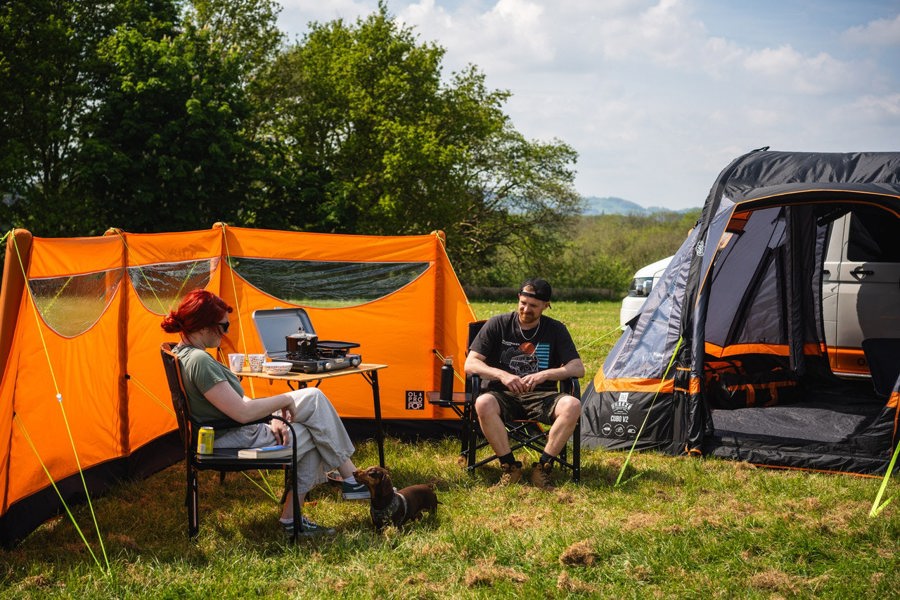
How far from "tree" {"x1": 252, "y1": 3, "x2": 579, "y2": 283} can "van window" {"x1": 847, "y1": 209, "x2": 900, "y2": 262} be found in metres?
18.8

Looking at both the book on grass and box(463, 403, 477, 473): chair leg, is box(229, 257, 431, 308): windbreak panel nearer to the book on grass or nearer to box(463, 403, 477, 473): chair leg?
box(463, 403, 477, 473): chair leg

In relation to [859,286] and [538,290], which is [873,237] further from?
[538,290]

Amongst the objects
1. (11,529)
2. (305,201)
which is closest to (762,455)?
(11,529)

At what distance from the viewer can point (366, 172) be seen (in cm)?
2761

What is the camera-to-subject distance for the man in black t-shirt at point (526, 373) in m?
5.15

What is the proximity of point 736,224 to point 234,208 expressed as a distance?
1886cm

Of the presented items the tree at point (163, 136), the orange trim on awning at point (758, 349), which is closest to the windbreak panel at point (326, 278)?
the orange trim on awning at point (758, 349)

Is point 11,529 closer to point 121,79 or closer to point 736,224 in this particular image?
point 736,224

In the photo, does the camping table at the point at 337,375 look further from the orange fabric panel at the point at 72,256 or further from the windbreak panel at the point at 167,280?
the orange fabric panel at the point at 72,256

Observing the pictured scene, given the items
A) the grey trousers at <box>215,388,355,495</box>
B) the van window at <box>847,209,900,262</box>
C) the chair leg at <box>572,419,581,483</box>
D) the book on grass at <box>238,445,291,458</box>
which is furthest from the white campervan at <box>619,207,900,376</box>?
the book on grass at <box>238,445,291,458</box>

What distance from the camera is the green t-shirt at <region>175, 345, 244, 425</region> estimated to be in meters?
4.03

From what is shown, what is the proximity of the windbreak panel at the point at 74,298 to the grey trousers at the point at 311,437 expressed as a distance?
1045mm

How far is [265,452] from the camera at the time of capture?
4059 mm

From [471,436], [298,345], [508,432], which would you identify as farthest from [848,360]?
[298,345]
